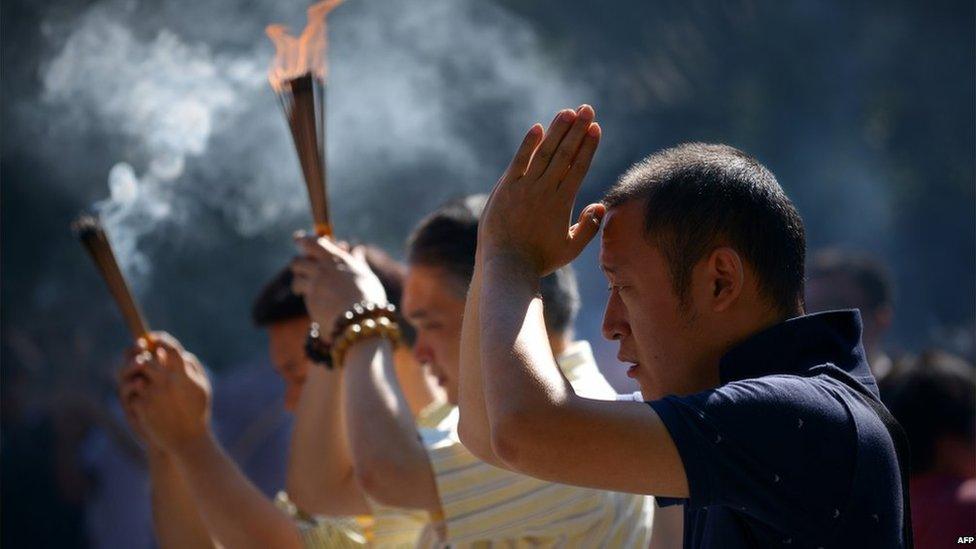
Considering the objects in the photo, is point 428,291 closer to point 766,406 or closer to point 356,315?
point 356,315

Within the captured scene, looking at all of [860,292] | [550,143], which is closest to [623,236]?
[550,143]

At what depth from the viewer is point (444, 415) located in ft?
8.52

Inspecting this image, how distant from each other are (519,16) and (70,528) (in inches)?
93.7

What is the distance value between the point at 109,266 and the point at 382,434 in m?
0.82

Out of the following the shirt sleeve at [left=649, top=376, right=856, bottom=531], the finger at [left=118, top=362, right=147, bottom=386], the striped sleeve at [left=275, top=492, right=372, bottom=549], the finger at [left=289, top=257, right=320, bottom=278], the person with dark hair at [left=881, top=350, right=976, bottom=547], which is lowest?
the person with dark hair at [left=881, top=350, right=976, bottom=547]

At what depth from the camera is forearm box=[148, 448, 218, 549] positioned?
109 inches

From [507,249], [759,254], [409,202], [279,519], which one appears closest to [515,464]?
[507,249]

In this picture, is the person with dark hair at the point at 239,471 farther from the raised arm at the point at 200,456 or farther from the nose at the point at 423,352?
the nose at the point at 423,352

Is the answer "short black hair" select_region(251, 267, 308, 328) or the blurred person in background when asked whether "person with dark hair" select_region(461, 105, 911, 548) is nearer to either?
"short black hair" select_region(251, 267, 308, 328)

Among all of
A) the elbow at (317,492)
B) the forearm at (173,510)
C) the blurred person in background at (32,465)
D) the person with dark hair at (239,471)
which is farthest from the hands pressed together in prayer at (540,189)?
the blurred person in background at (32,465)

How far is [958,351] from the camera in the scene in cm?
573

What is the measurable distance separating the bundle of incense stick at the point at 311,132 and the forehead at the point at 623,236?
1.11m

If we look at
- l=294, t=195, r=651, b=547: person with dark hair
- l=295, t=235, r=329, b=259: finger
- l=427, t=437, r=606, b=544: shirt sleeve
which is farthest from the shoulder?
l=295, t=235, r=329, b=259: finger

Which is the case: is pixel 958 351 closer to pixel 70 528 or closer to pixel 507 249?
pixel 70 528
